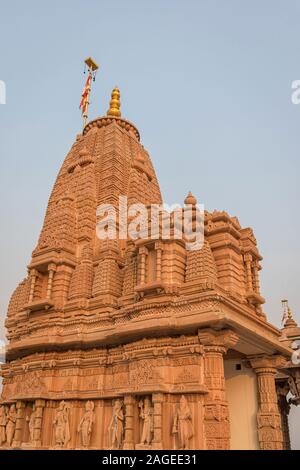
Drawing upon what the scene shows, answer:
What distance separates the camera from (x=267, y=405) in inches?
525

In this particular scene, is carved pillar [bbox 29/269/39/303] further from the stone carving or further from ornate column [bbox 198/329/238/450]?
the stone carving

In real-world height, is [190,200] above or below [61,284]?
above

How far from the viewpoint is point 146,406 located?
1122 centimetres

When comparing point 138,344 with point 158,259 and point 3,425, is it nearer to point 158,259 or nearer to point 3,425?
point 158,259

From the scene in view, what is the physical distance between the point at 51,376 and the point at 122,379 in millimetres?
2930

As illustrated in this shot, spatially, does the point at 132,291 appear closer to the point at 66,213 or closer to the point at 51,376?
the point at 51,376

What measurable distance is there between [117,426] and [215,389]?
11.1ft

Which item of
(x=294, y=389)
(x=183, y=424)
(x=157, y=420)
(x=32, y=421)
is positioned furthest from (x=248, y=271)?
(x=32, y=421)

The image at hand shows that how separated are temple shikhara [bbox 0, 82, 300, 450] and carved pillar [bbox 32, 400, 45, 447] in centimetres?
3

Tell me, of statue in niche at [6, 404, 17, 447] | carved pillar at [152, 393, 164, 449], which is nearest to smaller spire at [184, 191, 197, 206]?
carved pillar at [152, 393, 164, 449]

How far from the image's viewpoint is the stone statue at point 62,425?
493 inches

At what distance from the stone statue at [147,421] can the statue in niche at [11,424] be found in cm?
563

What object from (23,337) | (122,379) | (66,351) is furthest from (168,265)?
(23,337)

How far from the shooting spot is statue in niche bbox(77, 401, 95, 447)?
40.4 feet
